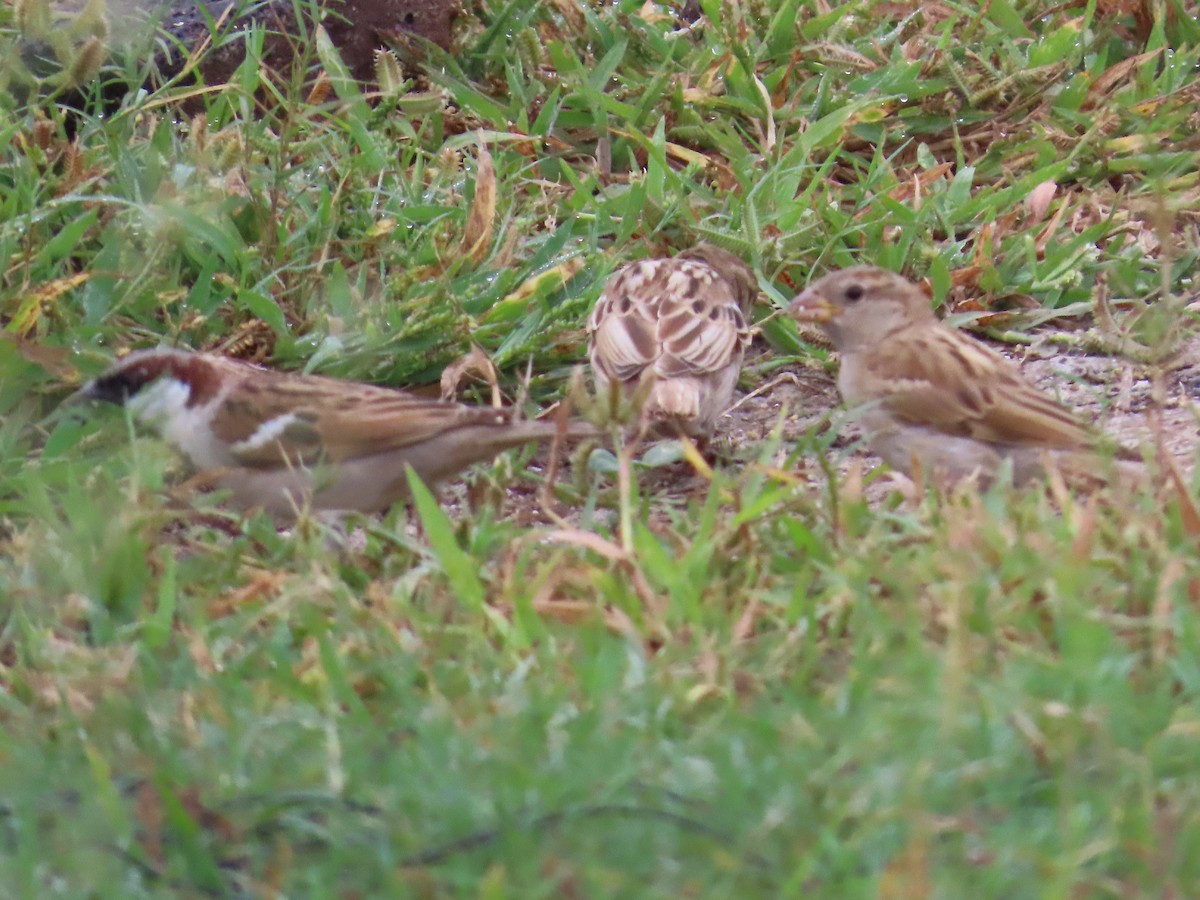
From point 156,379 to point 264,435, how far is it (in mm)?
386

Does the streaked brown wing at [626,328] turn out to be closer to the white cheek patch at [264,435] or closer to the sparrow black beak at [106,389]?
the white cheek patch at [264,435]

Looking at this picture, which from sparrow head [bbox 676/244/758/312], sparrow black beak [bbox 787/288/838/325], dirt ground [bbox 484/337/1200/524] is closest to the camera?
dirt ground [bbox 484/337/1200/524]

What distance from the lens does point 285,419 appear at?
4.74 metres

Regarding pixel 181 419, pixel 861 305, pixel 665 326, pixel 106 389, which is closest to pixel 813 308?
pixel 861 305

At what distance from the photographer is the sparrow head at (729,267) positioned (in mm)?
6094

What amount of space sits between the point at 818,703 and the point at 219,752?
1135 mm

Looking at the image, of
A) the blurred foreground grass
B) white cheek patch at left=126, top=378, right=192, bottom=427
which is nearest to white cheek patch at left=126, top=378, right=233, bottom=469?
white cheek patch at left=126, top=378, right=192, bottom=427

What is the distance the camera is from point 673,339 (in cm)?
561

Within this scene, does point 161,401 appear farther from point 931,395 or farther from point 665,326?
point 931,395

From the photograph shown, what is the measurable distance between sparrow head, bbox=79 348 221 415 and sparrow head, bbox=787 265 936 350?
73.8 inches

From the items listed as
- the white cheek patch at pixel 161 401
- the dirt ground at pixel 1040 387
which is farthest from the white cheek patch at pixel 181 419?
the dirt ground at pixel 1040 387

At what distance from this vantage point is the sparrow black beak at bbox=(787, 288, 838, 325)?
17.9ft

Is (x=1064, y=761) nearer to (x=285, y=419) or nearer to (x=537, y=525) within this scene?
(x=537, y=525)

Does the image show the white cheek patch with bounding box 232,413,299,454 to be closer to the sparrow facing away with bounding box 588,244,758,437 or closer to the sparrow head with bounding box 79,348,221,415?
the sparrow head with bounding box 79,348,221,415
